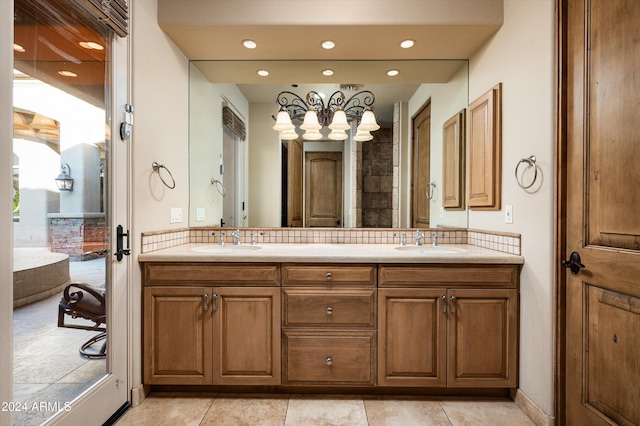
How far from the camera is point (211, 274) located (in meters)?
1.94

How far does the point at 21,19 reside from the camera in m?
1.23

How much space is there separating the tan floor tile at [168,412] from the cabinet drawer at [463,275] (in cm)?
143

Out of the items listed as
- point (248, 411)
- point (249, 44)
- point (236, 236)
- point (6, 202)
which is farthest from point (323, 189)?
point (6, 202)

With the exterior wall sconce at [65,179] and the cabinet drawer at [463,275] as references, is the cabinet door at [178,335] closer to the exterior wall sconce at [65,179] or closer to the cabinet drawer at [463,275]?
the exterior wall sconce at [65,179]

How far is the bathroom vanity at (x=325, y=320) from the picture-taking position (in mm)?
1921

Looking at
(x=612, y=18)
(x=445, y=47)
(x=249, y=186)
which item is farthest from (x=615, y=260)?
(x=249, y=186)

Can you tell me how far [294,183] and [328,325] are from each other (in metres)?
1.17

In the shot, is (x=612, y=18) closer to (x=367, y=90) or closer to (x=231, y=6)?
(x=367, y=90)

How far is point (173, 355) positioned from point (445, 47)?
276cm

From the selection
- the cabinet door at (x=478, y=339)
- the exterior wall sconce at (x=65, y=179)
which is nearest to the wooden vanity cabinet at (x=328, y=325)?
the cabinet door at (x=478, y=339)

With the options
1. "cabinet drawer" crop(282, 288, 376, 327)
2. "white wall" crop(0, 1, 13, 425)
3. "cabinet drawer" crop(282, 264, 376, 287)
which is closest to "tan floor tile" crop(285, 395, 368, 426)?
"cabinet drawer" crop(282, 288, 376, 327)

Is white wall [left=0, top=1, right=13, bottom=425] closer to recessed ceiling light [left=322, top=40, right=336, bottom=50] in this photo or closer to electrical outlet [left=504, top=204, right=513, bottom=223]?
recessed ceiling light [left=322, top=40, right=336, bottom=50]

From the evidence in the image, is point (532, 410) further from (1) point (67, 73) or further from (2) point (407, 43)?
(1) point (67, 73)

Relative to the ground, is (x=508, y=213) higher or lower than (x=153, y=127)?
lower
